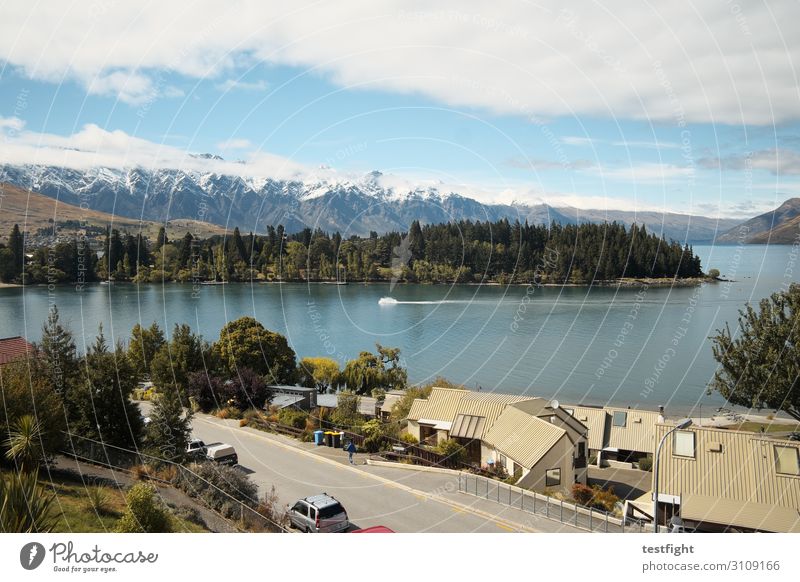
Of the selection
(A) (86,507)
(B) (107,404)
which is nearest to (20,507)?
(A) (86,507)

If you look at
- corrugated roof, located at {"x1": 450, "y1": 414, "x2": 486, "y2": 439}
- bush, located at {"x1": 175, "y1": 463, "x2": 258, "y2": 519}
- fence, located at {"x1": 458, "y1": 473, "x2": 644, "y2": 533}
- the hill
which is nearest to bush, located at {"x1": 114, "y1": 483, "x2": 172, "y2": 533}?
bush, located at {"x1": 175, "y1": 463, "x2": 258, "y2": 519}

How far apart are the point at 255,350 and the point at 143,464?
62.2 ft

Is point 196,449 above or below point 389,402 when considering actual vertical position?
above

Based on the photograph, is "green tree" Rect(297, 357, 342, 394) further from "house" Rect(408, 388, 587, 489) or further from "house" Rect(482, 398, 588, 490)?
"house" Rect(482, 398, 588, 490)

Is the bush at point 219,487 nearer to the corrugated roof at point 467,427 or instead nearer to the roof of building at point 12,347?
the corrugated roof at point 467,427

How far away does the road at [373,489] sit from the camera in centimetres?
966

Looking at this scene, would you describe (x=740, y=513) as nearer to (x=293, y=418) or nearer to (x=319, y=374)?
(x=293, y=418)

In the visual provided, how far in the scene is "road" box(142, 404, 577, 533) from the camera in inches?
380

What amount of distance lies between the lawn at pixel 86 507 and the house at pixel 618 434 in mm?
15078

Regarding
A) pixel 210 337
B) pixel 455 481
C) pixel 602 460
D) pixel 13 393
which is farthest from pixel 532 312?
pixel 13 393

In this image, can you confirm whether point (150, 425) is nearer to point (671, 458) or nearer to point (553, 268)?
point (671, 458)

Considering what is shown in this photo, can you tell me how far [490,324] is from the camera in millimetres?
55000

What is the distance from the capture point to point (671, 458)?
35.1ft

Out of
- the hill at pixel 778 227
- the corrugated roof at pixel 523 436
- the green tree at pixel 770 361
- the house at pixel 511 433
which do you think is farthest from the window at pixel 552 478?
the hill at pixel 778 227
